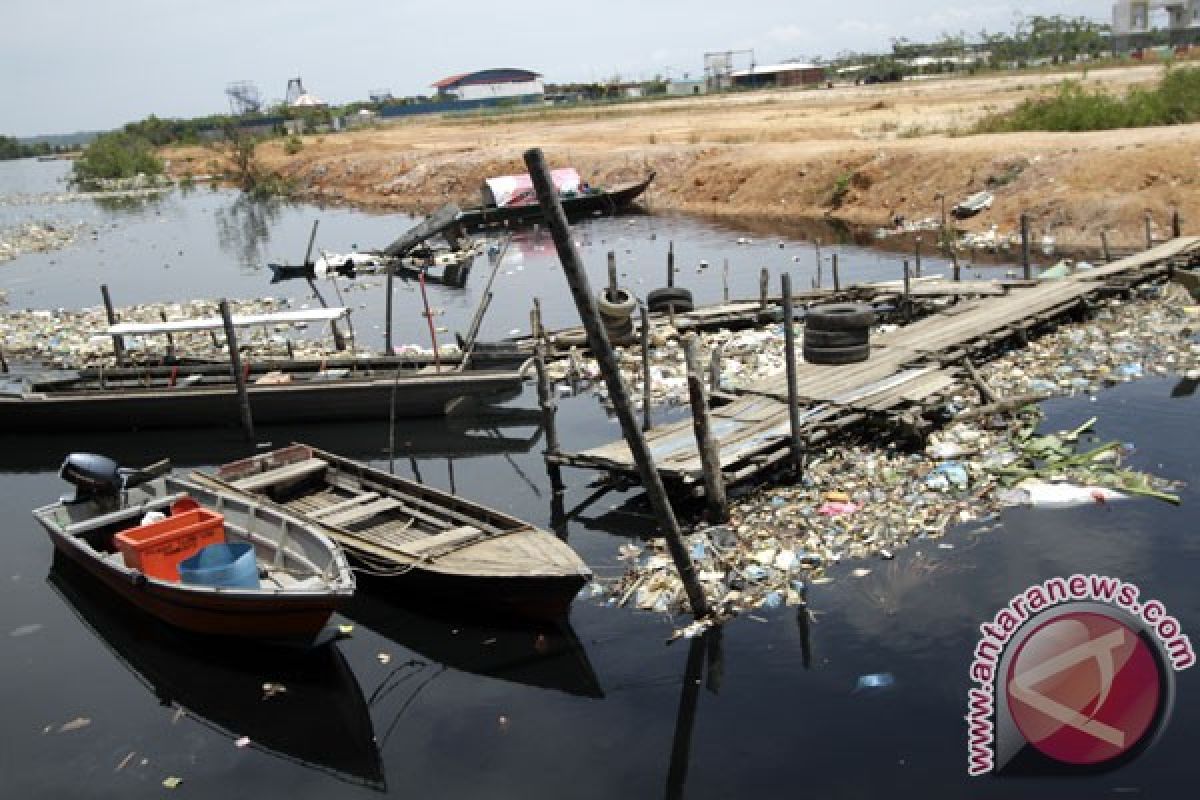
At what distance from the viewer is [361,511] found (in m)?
12.1

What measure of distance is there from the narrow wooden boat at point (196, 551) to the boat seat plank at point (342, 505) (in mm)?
532

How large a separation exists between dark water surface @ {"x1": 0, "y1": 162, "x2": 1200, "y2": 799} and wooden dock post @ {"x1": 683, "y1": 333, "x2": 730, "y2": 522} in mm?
1335

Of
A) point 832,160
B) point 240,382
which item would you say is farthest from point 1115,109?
point 240,382

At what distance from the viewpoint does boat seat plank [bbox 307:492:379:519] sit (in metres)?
12.2

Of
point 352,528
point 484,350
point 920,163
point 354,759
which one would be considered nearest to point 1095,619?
point 354,759

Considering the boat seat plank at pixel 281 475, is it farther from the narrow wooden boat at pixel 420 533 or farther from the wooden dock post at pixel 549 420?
the wooden dock post at pixel 549 420

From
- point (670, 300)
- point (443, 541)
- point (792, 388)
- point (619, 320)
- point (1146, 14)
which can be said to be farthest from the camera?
point (1146, 14)

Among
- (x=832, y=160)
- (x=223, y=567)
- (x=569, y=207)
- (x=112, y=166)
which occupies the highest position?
(x=112, y=166)

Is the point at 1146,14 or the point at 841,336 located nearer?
the point at 841,336

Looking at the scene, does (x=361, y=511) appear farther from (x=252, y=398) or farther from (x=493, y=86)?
(x=493, y=86)

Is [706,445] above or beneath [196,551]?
above

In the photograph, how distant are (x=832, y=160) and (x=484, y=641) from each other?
33.0 metres

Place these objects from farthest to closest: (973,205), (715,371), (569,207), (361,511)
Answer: (569,207), (973,205), (715,371), (361,511)

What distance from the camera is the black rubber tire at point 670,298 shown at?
73.2 ft
